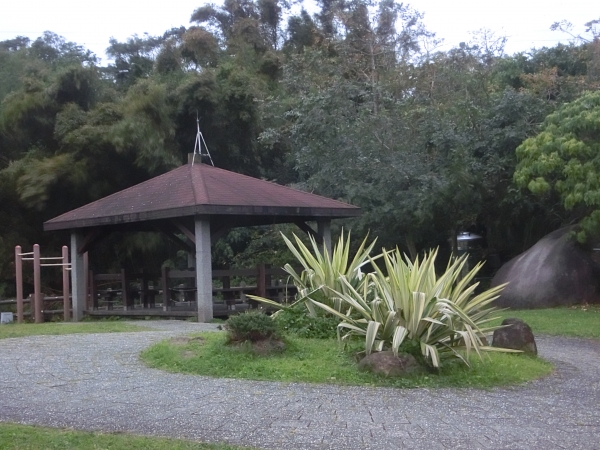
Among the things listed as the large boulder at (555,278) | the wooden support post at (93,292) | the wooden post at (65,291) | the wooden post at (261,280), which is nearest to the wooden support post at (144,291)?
the wooden support post at (93,292)

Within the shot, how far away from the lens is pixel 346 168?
2222 cm

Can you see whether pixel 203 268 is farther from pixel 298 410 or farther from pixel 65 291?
pixel 298 410

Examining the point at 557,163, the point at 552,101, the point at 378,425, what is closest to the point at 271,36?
the point at 552,101

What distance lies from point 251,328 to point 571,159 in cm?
1119

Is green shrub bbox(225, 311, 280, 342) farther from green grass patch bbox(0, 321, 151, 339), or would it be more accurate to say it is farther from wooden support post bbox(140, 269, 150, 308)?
wooden support post bbox(140, 269, 150, 308)

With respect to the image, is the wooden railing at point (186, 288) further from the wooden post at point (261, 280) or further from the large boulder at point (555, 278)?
the large boulder at point (555, 278)

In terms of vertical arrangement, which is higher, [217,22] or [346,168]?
[217,22]

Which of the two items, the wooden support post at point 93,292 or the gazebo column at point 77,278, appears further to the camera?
the wooden support post at point 93,292

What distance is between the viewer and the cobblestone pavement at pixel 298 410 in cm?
629

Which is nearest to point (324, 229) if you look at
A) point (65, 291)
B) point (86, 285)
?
point (86, 285)

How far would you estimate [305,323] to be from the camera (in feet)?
35.8

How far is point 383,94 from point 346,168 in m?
3.02

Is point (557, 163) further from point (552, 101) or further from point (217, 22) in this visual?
point (217, 22)

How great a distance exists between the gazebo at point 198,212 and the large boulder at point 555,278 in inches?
213
